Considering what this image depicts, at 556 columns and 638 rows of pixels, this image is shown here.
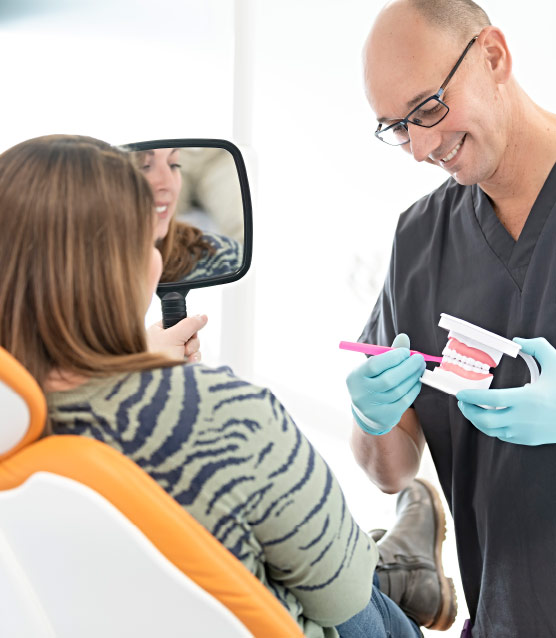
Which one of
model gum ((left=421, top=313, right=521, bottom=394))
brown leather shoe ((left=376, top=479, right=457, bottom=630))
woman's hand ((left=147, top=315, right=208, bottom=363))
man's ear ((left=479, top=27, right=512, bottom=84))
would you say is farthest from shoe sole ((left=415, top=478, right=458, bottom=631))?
man's ear ((left=479, top=27, right=512, bottom=84))

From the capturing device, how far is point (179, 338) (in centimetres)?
111

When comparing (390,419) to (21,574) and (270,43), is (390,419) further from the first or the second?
(270,43)

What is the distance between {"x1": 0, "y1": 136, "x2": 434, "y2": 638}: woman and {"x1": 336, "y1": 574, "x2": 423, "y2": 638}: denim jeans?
311 mm

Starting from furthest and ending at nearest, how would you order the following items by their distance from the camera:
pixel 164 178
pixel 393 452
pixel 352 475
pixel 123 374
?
pixel 352 475, pixel 393 452, pixel 164 178, pixel 123 374

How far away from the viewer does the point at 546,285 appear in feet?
3.93

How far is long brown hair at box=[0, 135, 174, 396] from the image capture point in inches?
29.4

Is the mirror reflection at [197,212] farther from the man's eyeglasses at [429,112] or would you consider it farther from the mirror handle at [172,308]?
the man's eyeglasses at [429,112]

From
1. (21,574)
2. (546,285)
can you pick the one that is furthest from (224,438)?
(546,285)

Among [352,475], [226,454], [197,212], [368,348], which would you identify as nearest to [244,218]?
[197,212]

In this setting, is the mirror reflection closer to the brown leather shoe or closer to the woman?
the woman

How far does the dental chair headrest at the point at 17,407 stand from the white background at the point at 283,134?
68.4 inches

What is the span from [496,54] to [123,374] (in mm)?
867

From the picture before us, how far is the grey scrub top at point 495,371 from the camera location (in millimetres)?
1216

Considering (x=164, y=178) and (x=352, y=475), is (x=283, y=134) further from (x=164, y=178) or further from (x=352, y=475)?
(x=164, y=178)
